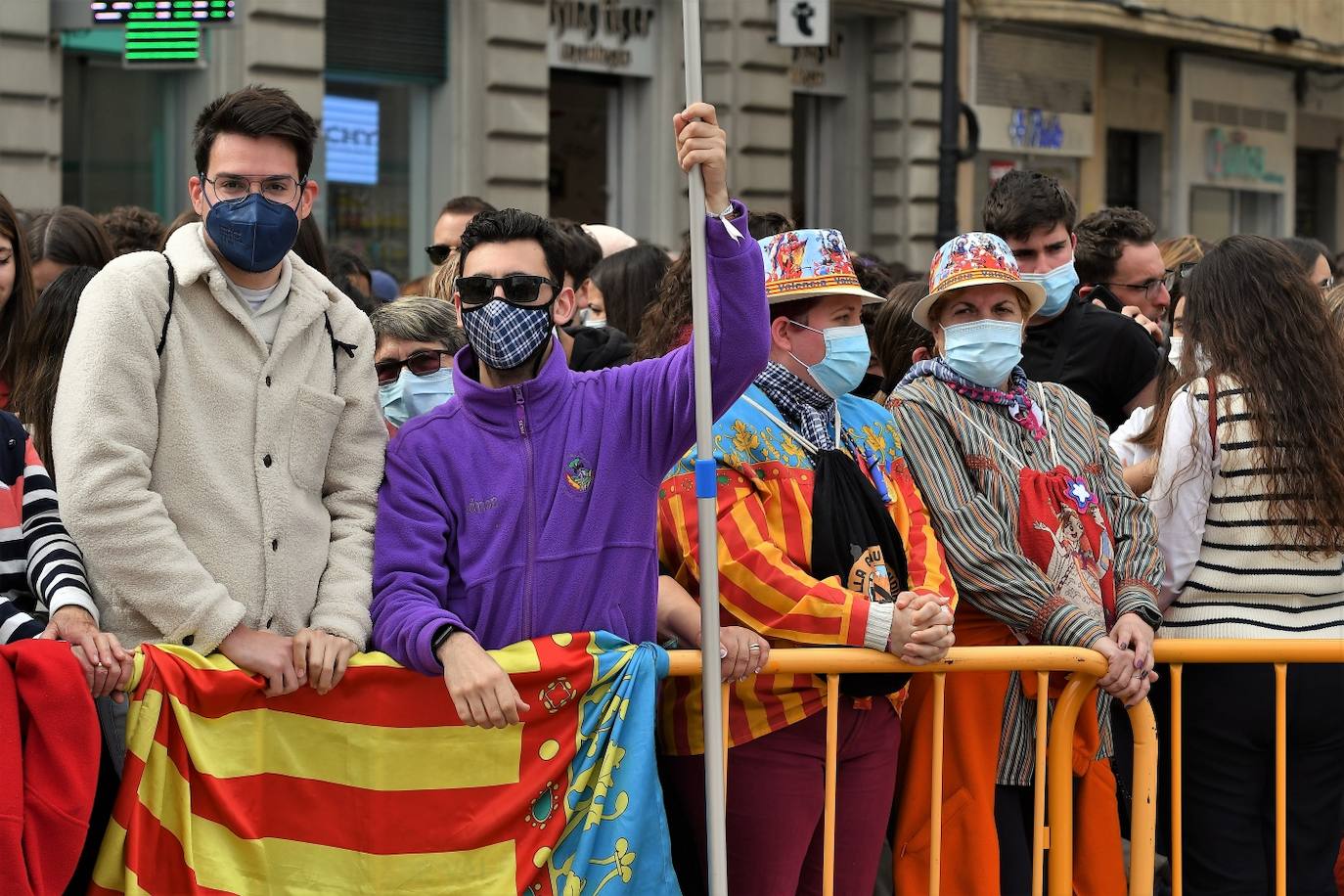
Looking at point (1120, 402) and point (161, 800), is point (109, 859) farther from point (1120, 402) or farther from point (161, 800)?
point (1120, 402)

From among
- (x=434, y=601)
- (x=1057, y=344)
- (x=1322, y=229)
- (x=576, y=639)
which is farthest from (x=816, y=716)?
(x=1322, y=229)

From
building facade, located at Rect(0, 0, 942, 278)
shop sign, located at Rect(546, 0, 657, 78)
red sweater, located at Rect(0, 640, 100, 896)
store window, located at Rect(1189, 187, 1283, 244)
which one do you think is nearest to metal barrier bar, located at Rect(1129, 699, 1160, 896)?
red sweater, located at Rect(0, 640, 100, 896)

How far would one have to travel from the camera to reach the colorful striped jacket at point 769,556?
13.0 feet

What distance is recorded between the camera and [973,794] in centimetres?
429

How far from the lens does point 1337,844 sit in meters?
4.58

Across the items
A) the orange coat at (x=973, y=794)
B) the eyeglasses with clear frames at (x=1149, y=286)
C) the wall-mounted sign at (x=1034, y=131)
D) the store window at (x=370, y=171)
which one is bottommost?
the orange coat at (x=973, y=794)

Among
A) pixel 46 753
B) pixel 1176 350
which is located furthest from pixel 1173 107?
pixel 46 753

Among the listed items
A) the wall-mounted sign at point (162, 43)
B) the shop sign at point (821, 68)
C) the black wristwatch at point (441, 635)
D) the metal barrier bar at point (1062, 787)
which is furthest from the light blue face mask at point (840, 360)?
the shop sign at point (821, 68)

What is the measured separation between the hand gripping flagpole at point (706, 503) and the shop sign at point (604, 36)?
1269 cm

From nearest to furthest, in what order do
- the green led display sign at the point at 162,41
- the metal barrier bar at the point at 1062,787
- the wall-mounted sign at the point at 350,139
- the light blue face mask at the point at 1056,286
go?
the metal barrier bar at the point at 1062,787
the light blue face mask at the point at 1056,286
the green led display sign at the point at 162,41
the wall-mounted sign at the point at 350,139

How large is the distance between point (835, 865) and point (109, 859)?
1.63 meters

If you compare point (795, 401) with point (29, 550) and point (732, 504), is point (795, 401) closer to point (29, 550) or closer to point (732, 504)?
point (732, 504)

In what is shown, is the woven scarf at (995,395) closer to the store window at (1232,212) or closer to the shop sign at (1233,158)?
the store window at (1232,212)

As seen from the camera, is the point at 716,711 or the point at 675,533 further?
the point at 675,533
